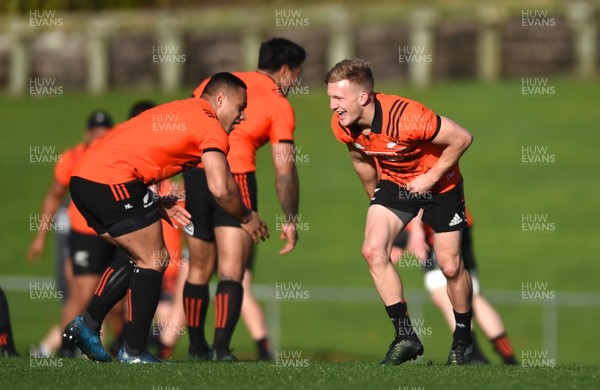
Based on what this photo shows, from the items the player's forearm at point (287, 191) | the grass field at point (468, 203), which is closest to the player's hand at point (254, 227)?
the player's forearm at point (287, 191)

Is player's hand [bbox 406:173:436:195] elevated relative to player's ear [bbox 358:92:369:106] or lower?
lower

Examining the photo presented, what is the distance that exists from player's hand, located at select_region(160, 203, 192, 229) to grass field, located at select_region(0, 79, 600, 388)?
6.27 meters

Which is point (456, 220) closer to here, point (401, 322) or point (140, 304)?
point (401, 322)

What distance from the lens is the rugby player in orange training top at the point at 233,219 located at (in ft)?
34.7

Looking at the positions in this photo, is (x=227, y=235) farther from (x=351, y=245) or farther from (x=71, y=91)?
(x=71, y=91)

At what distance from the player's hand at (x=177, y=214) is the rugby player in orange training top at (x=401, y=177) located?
1356 millimetres

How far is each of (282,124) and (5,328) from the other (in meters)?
2.99

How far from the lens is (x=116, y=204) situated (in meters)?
9.13

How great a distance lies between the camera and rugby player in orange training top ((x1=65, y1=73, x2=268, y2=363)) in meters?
9.13

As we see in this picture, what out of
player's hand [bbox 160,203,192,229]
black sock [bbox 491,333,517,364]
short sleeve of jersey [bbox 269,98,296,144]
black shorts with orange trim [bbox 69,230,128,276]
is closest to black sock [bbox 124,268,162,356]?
player's hand [bbox 160,203,192,229]

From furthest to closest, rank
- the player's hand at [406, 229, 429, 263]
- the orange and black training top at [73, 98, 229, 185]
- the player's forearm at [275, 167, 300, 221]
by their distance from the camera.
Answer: the player's hand at [406, 229, 429, 263], the player's forearm at [275, 167, 300, 221], the orange and black training top at [73, 98, 229, 185]

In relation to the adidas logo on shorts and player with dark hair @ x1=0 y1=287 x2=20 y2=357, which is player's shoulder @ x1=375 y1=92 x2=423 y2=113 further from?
player with dark hair @ x1=0 y1=287 x2=20 y2=357

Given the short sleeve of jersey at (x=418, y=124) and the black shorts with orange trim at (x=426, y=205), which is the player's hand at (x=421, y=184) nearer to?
the black shorts with orange trim at (x=426, y=205)

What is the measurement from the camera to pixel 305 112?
91.7 ft
